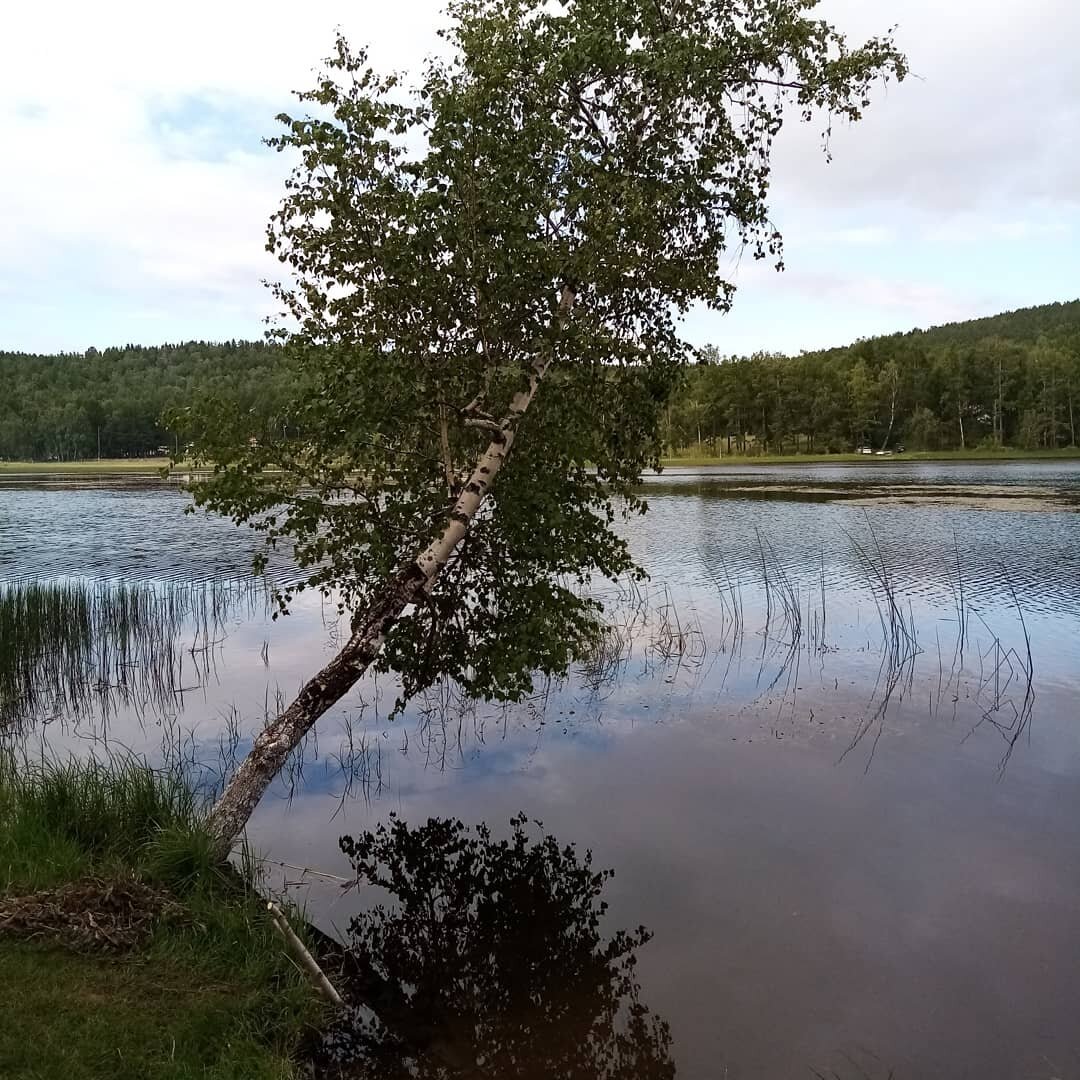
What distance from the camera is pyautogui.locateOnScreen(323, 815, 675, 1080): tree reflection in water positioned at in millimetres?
5383

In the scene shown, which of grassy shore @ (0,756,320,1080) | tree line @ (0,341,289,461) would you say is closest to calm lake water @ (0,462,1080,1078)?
grassy shore @ (0,756,320,1080)

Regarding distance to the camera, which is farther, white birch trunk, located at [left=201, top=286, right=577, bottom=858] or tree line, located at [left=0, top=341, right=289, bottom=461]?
tree line, located at [left=0, top=341, right=289, bottom=461]

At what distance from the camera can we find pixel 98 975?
16.4 feet

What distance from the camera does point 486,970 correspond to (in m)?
6.41

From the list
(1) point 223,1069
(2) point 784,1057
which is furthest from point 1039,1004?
(1) point 223,1069

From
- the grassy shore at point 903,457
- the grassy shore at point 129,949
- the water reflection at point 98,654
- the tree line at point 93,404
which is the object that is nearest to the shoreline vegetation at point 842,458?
the grassy shore at point 903,457

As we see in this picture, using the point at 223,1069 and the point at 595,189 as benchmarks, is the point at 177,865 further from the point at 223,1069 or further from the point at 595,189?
the point at 595,189

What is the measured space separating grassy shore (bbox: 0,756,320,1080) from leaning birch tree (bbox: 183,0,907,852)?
0.61 meters

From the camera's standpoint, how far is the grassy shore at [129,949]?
445cm

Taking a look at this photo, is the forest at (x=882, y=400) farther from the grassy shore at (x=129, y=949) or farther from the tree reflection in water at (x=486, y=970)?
the grassy shore at (x=129, y=949)

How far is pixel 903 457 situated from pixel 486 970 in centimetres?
11089

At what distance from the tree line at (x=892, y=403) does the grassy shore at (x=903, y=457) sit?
10.2 ft

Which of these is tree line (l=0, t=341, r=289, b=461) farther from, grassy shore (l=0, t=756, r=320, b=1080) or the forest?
grassy shore (l=0, t=756, r=320, b=1080)

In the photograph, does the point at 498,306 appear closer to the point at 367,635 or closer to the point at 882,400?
the point at 367,635
